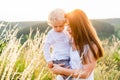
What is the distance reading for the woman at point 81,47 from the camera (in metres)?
5.18

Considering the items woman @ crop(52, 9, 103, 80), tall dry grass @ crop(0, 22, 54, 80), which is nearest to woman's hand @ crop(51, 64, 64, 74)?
woman @ crop(52, 9, 103, 80)

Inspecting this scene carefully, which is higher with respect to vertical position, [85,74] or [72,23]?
[72,23]

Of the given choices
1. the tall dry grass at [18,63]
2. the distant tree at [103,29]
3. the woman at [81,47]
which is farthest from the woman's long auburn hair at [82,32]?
the distant tree at [103,29]

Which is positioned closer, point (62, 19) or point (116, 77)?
point (62, 19)

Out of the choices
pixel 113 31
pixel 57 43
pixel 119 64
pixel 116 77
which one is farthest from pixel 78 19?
pixel 113 31

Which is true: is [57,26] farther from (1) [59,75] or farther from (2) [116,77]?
(2) [116,77]

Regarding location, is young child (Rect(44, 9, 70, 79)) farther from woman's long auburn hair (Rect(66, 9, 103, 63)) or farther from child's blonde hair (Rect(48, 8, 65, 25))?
woman's long auburn hair (Rect(66, 9, 103, 63))

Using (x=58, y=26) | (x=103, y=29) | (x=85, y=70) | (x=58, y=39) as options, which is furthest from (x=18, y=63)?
(x=103, y=29)

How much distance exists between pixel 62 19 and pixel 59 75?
0.63 meters

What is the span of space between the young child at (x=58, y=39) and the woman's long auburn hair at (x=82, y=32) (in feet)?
0.38

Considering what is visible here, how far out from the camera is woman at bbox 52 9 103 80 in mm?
5184

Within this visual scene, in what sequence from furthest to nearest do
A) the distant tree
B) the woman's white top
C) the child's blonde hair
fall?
the distant tree < the child's blonde hair < the woman's white top

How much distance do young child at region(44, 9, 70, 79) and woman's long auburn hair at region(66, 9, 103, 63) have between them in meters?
0.12

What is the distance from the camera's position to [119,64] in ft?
39.7
